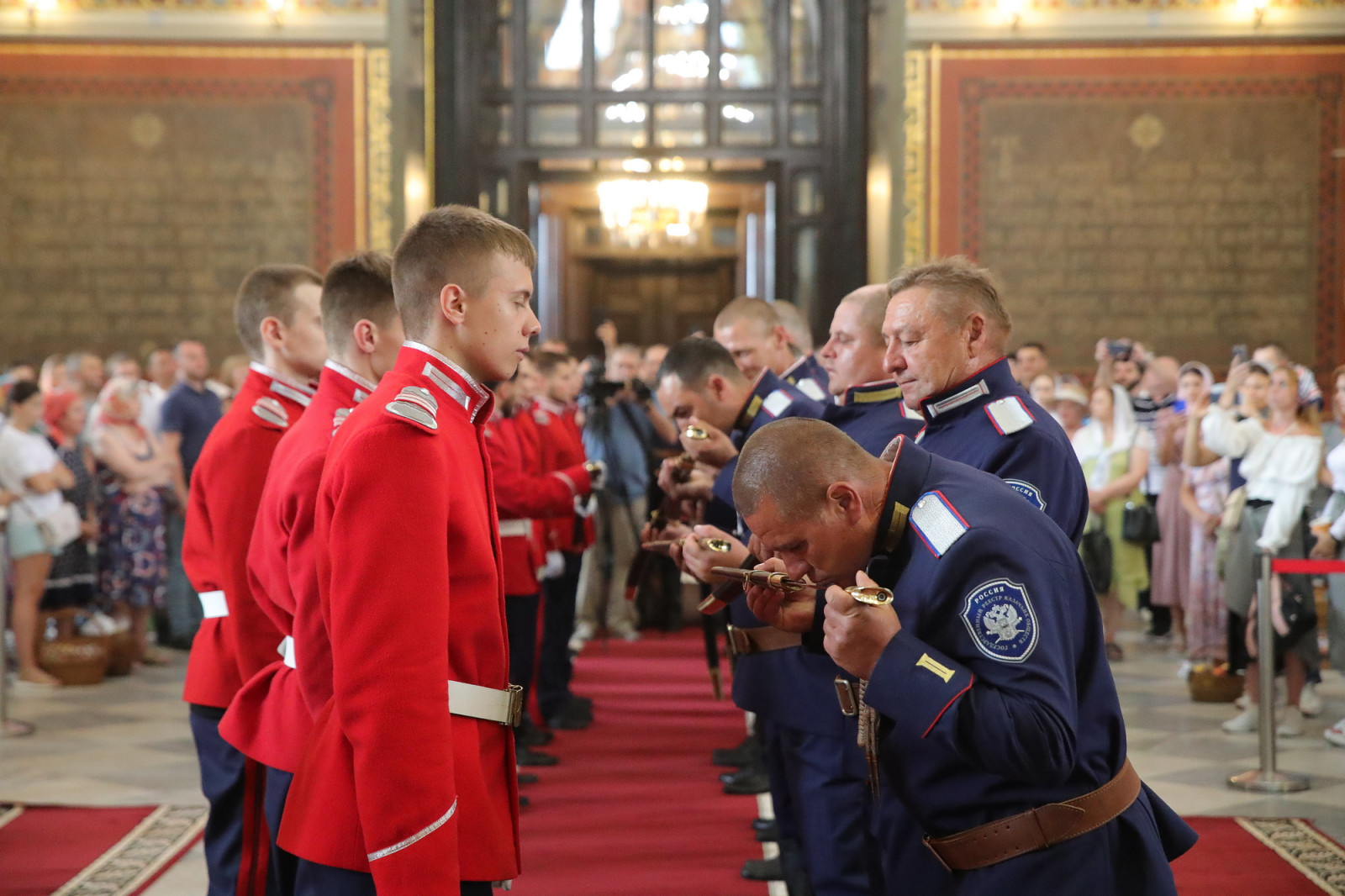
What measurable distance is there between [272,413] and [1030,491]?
5.52 ft

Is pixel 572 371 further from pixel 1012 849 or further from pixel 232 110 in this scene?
pixel 232 110

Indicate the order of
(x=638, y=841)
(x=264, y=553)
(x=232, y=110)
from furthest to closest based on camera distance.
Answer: (x=232, y=110)
(x=638, y=841)
(x=264, y=553)

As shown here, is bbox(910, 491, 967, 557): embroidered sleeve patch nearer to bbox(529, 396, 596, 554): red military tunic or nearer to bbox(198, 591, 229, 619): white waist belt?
bbox(198, 591, 229, 619): white waist belt

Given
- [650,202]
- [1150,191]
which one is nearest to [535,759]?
[650,202]

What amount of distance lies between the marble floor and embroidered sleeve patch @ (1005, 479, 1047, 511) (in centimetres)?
261

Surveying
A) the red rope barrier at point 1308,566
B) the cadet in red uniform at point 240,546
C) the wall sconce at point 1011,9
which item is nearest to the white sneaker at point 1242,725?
the red rope barrier at point 1308,566

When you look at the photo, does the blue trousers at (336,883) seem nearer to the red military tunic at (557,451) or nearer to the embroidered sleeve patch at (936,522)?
the embroidered sleeve patch at (936,522)

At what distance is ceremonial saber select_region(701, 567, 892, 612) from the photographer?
5.62 feet

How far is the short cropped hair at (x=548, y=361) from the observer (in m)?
6.44

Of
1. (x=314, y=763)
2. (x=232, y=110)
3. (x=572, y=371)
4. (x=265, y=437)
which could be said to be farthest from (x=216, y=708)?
(x=232, y=110)

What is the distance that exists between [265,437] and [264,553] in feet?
1.83

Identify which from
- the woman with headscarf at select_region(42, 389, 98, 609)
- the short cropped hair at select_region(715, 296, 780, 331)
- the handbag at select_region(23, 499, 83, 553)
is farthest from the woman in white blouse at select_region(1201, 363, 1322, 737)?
the woman with headscarf at select_region(42, 389, 98, 609)

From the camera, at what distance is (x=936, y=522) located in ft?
5.87

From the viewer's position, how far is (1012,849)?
1801mm
